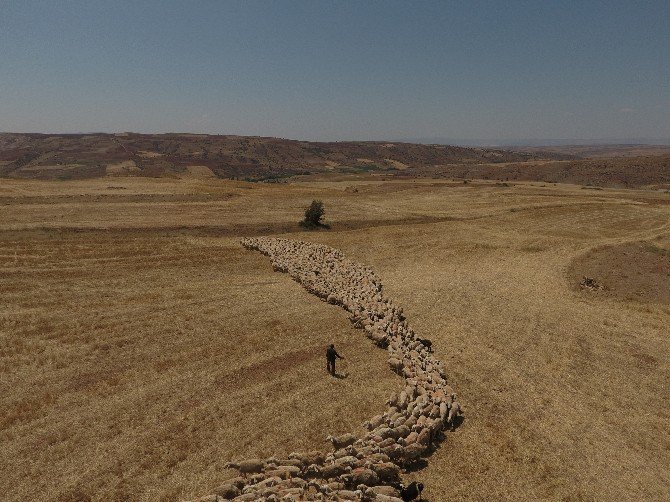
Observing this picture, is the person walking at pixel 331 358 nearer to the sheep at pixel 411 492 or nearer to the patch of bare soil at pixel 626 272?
the sheep at pixel 411 492

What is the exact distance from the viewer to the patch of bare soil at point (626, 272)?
113 ft

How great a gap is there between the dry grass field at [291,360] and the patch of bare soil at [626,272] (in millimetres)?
262

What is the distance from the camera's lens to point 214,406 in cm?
1839

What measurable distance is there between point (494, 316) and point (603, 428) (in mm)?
11858

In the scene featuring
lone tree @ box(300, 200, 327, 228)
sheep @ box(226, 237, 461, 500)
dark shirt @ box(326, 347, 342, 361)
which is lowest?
sheep @ box(226, 237, 461, 500)

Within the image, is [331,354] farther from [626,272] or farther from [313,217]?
[313,217]

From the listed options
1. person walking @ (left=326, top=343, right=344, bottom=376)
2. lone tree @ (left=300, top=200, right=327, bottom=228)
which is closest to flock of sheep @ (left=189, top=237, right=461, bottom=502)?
person walking @ (left=326, top=343, right=344, bottom=376)

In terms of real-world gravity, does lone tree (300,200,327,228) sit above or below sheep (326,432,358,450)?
above

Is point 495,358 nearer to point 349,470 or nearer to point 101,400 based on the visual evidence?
point 349,470

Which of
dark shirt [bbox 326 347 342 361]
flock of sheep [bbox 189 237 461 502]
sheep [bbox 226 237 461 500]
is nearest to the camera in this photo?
flock of sheep [bbox 189 237 461 502]

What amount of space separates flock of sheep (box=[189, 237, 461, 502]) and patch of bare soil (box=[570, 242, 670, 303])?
19.9 metres

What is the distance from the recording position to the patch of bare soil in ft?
113

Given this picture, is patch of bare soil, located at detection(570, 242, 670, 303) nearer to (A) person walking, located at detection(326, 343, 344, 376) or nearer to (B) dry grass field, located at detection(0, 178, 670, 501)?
(B) dry grass field, located at detection(0, 178, 670, 501)

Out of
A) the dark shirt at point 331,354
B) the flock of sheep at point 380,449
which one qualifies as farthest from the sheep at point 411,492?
the dark shirt at point 331,354
